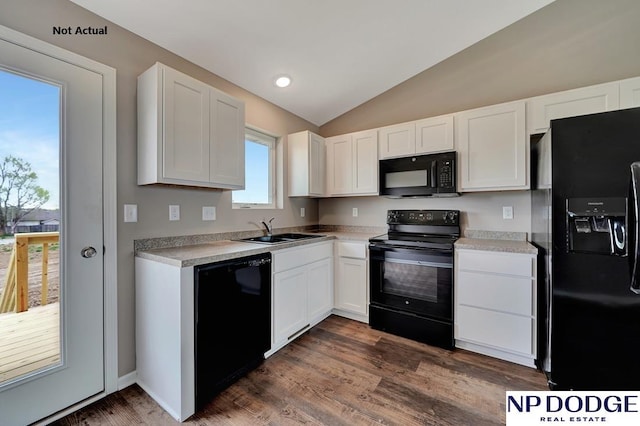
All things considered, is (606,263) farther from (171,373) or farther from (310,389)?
(171,373)

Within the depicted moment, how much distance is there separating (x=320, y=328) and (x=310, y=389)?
2.97 ft

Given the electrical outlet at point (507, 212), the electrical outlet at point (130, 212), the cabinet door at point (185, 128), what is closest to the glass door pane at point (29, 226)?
the electrical outlet at point (130, 212)

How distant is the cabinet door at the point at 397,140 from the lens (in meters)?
2.70

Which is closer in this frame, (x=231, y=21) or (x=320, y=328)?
(x=231, y=21)

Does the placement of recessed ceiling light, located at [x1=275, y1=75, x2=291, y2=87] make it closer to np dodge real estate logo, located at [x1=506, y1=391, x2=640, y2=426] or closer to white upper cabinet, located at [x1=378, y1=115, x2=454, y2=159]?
white upper cabinet, located at [x1=378, y1=115, x2=454, y2=159]

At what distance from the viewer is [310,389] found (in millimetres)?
1747

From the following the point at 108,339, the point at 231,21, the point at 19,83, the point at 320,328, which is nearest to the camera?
the point at 19,83

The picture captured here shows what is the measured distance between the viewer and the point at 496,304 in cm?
209

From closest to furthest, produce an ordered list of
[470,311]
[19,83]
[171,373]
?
[19,83], [171,373], [470,311]

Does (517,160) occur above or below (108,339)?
above

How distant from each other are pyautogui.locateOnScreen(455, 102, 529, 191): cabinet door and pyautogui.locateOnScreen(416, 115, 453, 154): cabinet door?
0.25ft

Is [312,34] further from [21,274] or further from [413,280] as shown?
[21,274]

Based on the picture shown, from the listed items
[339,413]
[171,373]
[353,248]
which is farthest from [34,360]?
[353,248]

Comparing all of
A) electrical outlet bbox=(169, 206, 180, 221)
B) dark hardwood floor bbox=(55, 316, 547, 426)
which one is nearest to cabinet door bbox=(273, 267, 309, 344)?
dark hardwood floor bbox=(55, 316, 547, 426)
